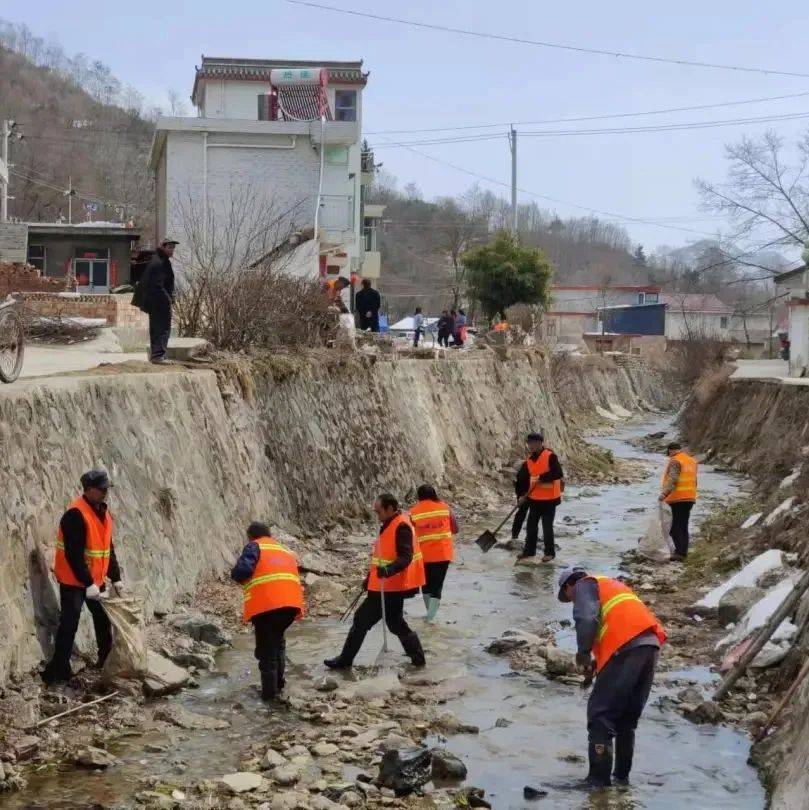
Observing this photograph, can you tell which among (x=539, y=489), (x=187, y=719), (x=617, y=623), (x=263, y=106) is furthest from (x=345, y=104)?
(x=617, y=623)

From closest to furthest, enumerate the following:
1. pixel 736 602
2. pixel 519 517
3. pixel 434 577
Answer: pixel 736 602 < pixel 434 577 < pixel 519 517

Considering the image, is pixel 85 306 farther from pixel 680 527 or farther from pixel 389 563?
pixel 389 563

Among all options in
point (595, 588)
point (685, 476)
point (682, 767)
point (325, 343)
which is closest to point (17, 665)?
point (595, 588)

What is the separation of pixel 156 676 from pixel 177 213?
26914mm

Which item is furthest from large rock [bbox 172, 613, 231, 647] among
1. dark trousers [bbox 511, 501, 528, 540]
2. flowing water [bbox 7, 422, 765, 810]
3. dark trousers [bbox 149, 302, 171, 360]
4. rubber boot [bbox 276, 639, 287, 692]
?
dark trousers [bbox 511, 501, 528, 540]

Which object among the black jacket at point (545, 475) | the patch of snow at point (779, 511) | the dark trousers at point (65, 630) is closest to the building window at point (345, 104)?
the black jacket at point (545, 475)

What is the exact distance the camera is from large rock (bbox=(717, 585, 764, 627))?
12.3 m

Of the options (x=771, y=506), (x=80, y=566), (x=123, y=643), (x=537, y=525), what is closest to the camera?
(x=80, y=566)

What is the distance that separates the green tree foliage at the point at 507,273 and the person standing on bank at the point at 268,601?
39807 millimetres

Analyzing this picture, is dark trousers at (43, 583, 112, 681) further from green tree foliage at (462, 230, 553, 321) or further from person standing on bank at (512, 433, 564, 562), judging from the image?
green tree foliage at (462, 230, 553, 321)

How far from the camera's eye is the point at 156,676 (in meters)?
9.52

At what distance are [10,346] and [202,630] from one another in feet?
10.4

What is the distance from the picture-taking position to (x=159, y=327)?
14.9 m

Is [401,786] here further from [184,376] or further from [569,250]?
[569,250]
